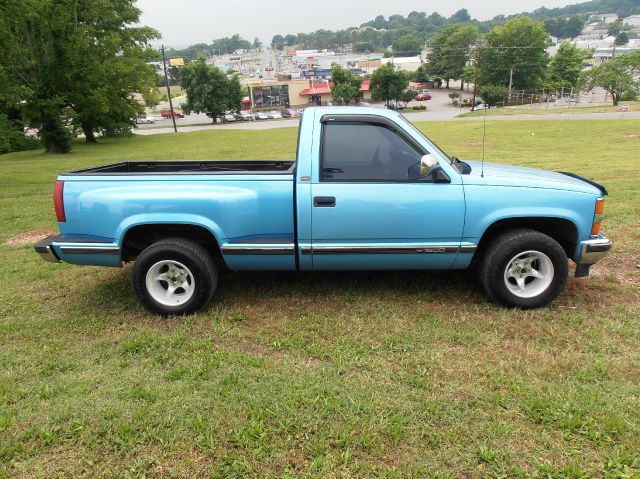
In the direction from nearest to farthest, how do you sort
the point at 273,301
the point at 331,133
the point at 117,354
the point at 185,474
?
the point at 185,474, the point at 117,354, the point at 331,133, the point at 273,301

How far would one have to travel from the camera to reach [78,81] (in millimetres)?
30594

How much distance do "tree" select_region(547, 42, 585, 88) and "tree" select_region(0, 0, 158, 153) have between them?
2573 inches

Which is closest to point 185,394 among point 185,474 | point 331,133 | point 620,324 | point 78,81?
point 185,474

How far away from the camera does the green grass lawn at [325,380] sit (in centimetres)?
262

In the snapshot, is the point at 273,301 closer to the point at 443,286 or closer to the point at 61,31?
the point at 443,286

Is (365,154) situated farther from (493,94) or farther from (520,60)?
(520,60)

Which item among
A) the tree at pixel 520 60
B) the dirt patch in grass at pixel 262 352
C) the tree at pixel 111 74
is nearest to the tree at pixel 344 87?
the tree at pixel 520 60

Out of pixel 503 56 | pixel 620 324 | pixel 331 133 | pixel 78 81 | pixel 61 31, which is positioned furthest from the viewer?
pixel 503 56

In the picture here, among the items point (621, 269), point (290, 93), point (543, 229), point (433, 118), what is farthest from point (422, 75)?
point (543, 229)

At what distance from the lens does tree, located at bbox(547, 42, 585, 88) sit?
75562 millimetres

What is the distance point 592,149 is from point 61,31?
93.7 ft

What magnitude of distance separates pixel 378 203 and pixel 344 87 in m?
77.3

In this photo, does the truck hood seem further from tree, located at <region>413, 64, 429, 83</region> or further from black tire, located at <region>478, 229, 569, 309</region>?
tree, located at <region>413, 64, 429, 83</region>

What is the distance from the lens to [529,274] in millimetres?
4266
